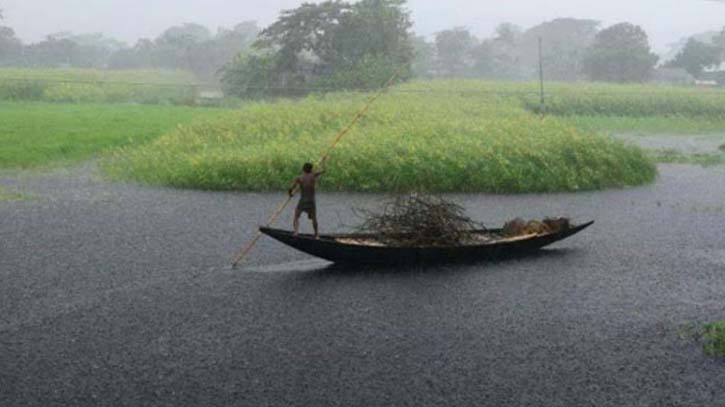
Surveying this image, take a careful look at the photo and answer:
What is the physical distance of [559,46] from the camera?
2290 inches

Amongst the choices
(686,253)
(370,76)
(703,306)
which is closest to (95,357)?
(703,306)

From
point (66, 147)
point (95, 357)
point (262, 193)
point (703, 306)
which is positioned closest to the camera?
point (95, 357)

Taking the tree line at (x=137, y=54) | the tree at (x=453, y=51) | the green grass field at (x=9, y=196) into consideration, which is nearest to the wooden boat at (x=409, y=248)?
the green grass field at (x=9, y=196)

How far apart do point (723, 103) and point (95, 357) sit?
108ft

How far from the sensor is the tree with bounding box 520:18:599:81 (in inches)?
2073

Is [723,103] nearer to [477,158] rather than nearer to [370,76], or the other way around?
[370,76]

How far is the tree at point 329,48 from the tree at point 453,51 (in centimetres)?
1913

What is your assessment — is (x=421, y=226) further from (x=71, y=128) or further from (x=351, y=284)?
(x=71, y=128)

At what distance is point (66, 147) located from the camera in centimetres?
1884

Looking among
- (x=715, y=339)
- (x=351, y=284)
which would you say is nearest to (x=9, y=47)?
(x=351, y=284)

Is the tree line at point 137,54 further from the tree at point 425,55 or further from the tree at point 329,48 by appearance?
the tree at point 329,48

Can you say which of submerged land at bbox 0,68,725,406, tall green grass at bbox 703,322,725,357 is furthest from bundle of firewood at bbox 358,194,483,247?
tall green grass at bbox 703,322,725,357

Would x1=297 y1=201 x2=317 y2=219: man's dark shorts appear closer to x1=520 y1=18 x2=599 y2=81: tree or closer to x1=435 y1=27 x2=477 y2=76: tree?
x1=520 y1=18 x2=599 y2=81: tree

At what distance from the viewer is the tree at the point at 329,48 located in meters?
33.9
